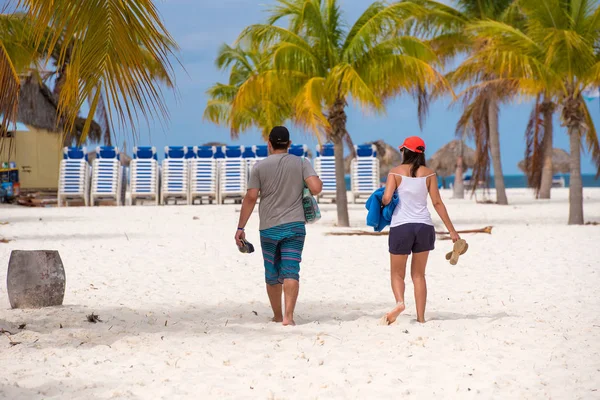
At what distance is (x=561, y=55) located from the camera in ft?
42.4

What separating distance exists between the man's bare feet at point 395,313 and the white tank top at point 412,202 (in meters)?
0.54

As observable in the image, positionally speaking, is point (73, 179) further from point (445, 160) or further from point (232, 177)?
point (445, 160)

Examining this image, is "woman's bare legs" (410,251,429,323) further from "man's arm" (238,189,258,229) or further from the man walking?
"man's arm" (238,189,258,229)

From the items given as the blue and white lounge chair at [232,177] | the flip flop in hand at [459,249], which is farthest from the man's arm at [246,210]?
the blue and white lounge chair at [232,177]

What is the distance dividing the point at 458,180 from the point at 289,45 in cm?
1569

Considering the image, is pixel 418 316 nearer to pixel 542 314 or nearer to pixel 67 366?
→ pixel 542 314

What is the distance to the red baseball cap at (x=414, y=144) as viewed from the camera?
4.76 m

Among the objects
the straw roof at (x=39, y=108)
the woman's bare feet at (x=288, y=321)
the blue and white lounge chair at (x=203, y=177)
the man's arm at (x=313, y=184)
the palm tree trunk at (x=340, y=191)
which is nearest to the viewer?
the man's arm at (x=313, y=184)

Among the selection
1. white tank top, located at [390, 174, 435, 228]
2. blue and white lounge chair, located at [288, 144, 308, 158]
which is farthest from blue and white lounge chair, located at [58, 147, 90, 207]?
white tank top, located at [390, 174, 435, 228]

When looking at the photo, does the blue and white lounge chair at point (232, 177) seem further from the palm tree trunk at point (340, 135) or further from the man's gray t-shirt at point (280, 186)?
the man's gray t-shirt at point (280, 186)

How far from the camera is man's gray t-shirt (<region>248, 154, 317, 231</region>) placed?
467cm

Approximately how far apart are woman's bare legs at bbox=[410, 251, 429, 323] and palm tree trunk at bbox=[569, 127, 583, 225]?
958 centimetres

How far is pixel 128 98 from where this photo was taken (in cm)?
421

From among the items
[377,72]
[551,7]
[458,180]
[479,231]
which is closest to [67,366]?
[479,231]
